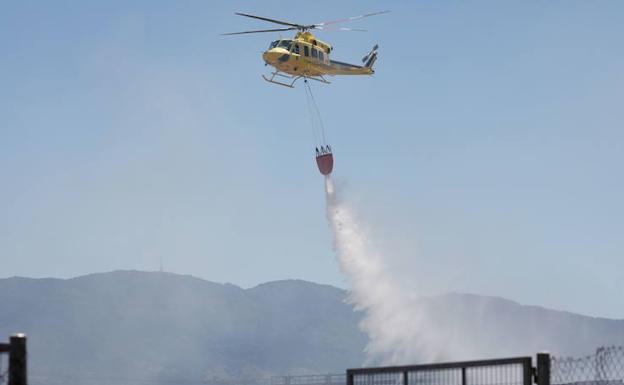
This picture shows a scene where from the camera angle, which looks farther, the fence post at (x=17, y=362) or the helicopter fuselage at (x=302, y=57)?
the helicopter fuselage at (x=302, y=57)

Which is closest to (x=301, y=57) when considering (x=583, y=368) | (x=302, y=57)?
(x=302, y=57)

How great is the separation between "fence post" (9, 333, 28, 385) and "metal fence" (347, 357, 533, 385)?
802 cm

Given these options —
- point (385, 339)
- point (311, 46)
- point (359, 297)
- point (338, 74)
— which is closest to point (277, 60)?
point (311, 46)

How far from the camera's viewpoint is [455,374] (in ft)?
76.8

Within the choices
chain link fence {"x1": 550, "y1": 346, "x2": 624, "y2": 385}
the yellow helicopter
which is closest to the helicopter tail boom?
the yellow helicopter

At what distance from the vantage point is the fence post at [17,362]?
762 inches

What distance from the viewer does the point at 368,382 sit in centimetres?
2478

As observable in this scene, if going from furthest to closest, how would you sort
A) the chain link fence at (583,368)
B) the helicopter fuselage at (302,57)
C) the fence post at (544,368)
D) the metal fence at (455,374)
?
the helicopter fuselage at (302,57)
the chain link fence at (583,368)
the metal fence at (455,374)
the fence post at (544,368)

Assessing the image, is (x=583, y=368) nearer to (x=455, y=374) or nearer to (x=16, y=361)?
(x=455, y=374)

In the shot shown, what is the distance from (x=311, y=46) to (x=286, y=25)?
5337 millimetres

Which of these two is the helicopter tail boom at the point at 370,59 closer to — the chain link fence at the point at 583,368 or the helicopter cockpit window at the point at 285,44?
the helicopter cockpit window at the point at 285,44

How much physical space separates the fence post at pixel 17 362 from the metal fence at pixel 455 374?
802cm

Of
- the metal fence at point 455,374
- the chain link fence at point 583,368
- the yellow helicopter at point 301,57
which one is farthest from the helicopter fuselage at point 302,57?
the metal fence at point 455,374

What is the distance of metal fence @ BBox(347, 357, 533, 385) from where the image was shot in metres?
22.4
